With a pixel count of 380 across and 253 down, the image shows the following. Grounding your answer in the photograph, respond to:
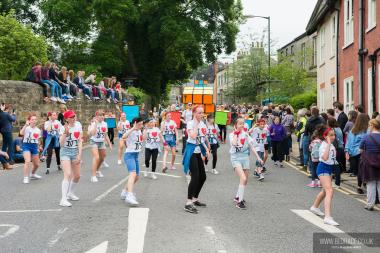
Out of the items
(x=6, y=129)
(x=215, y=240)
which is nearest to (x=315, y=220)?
(x=215, y=240)

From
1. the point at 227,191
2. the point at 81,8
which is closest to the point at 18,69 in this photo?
the point at 81,8

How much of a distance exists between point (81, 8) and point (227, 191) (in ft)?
100

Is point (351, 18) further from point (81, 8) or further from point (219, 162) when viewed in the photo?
point (81, 8)

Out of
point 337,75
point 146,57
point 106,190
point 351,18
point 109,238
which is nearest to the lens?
point 109,238

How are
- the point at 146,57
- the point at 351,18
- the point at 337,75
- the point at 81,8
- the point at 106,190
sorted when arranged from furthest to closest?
the point at 146,57 < the point at 81,8 < the point at 337,75 < the point at 351,18 < the point at 106,190

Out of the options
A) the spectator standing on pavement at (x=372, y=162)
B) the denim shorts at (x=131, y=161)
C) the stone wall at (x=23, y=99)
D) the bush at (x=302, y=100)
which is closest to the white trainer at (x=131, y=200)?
the denim shorts at (x=131, y=161)

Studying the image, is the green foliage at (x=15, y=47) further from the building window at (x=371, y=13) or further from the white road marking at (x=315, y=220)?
the white road marking at (x=315, y=220)

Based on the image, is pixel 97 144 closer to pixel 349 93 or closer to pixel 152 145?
pixel 152 145

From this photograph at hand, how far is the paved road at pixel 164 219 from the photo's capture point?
7.30 metres

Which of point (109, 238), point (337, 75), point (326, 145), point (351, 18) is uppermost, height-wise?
point (351, 18)

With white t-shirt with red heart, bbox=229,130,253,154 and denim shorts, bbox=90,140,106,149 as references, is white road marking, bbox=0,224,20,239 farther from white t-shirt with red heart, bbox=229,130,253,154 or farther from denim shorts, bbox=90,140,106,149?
denim shorts, bbox=90,140,106,149

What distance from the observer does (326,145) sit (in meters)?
9.66

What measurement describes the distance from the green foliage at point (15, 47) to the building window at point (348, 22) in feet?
48.6

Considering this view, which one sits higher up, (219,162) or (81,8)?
(81,8)
